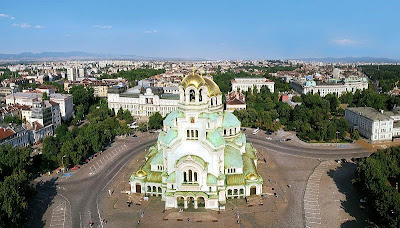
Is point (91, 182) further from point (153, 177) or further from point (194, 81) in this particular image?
point (194, 81)

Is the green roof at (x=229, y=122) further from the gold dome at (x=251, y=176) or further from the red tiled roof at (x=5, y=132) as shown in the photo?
the red tiled roof at (x=5, y=132)

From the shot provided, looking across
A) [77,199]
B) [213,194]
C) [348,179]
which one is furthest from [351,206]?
[77,199]

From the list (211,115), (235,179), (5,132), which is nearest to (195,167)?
(235,179)

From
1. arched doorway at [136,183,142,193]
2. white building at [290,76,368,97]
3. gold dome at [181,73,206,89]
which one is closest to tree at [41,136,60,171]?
arched doorway at [136,183,142,193]

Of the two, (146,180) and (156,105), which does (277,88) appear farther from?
(146,180)

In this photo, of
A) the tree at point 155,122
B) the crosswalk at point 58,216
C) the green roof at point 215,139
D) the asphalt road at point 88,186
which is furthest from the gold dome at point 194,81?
the tree at point 155,122

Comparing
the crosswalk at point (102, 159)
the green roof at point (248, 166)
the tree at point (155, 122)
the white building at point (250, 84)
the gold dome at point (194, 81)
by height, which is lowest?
the crosswalk at point (102, 159)
